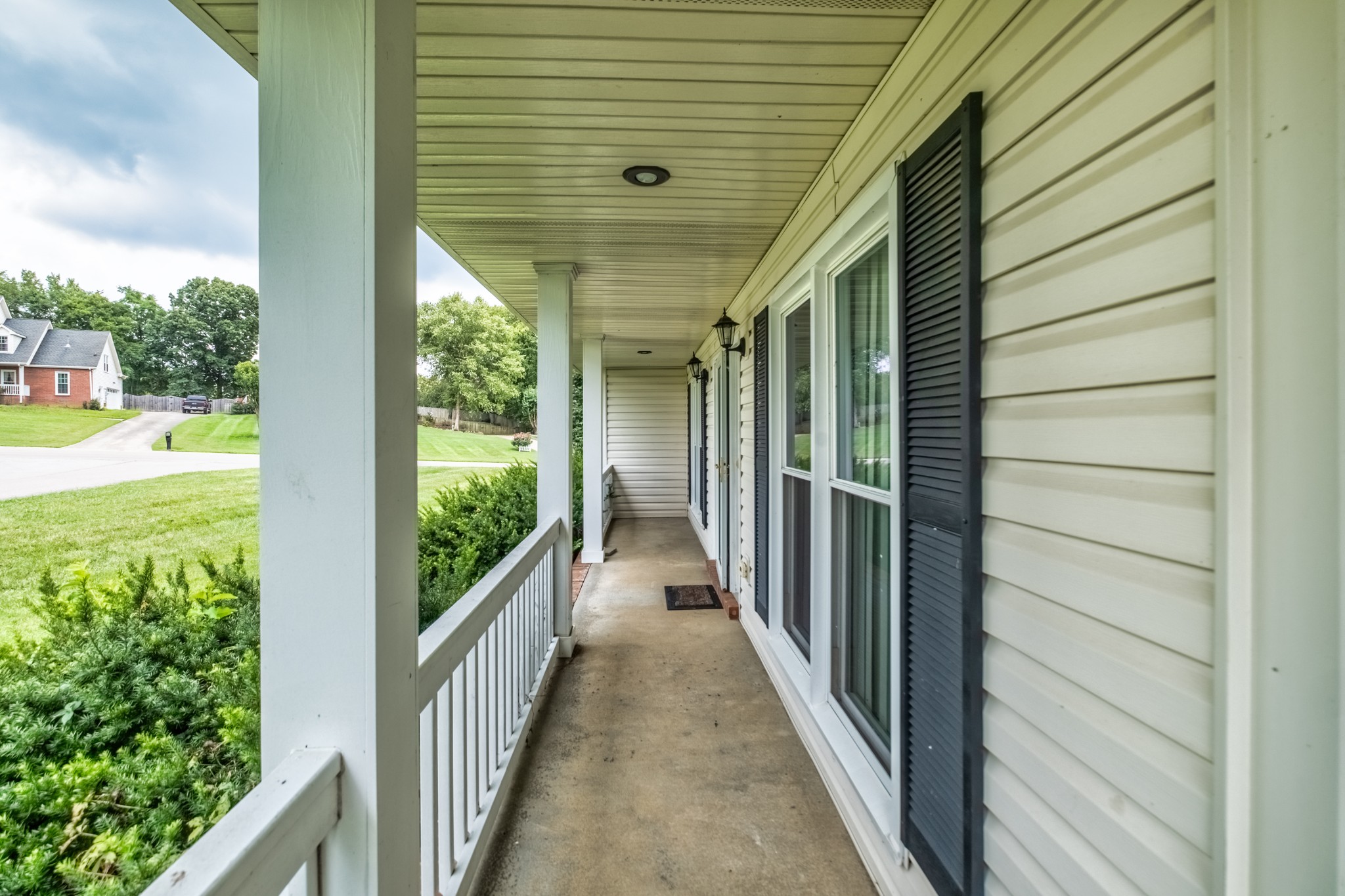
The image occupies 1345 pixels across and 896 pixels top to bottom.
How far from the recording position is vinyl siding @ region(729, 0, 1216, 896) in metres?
0.81

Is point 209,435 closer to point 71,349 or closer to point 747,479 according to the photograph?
point 71,349

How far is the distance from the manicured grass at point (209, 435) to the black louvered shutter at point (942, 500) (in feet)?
5.38

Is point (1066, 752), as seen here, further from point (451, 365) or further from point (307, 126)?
point (451, 365)

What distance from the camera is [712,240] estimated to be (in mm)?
3232

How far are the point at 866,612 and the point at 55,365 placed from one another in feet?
7.69

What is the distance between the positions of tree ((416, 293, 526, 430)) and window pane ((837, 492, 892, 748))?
1752 centimetres

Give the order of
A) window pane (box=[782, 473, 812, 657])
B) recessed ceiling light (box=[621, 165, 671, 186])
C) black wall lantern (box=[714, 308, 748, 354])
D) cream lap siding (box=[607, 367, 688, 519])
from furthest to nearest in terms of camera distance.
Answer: cream lap siding (box=[607, 367, 688, 519]), black wall lantern (box=[714, 308, 748, 354]), window pane (box=[782, 473, 812, 657]), recessed ceiling light (box=[621, 165, 671, 186])

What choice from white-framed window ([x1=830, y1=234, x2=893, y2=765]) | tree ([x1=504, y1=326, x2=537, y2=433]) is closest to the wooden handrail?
white-framed window ([x1=830, y1=234, x2=893, y2=765])

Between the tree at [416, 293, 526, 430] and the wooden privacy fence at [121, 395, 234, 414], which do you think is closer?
the wooden privacy fence at [121, 395, 234, 414]

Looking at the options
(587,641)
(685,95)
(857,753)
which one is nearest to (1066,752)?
(857,753)

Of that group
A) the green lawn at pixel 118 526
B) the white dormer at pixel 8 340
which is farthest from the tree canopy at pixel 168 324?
the green lawn at pixel 118 526

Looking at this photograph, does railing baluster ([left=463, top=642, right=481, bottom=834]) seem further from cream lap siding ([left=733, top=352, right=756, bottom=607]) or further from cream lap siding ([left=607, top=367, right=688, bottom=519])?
cream lap siding ([left=607, top=367, right=688, bottom=519])

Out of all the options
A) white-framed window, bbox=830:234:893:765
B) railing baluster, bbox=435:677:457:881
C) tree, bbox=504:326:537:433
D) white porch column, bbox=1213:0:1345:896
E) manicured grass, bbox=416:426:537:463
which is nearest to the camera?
white porch column, bbox=1213:0:1345:896

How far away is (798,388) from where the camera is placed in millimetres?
3070
